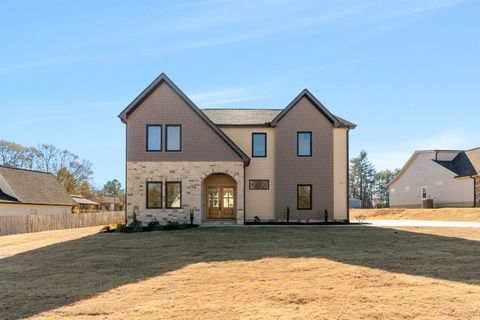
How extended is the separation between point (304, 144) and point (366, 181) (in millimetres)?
74483

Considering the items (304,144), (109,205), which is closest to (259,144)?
(304,144)

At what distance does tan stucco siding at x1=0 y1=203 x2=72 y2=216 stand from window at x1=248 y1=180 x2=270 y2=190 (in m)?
22.5

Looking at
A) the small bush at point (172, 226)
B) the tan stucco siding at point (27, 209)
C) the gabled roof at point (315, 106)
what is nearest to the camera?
the small bush at point (172, 226)

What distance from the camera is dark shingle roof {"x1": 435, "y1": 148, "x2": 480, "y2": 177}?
130ft

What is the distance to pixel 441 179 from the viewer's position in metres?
42.6

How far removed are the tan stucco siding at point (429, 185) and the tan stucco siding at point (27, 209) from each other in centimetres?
3779

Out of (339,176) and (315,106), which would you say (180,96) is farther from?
(339,176)

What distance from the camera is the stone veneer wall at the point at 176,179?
22.6 m

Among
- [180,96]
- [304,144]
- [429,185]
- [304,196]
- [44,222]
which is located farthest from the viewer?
[429,185]

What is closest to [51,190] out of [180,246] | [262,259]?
[180,246]

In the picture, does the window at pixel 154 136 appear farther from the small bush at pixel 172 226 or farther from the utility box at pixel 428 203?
the utility box at pixel 428 203

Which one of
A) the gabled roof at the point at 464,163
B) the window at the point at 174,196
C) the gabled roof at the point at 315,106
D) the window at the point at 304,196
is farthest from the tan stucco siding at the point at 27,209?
the gabled roof at the point at 464,163

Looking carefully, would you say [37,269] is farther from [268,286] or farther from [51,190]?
[51,190]

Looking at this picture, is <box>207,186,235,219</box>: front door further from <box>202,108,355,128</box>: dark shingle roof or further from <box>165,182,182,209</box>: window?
<box>202,108,355,128</box>: dark shingle roof
